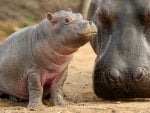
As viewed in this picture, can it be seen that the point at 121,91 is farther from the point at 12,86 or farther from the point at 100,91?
the point at 12,86

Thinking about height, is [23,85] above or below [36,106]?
above

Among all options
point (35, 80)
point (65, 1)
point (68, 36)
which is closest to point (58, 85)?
point (35, 80)

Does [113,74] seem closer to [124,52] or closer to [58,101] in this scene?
[124,52]

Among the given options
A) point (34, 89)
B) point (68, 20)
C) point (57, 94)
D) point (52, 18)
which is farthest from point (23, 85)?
point (68, 20)

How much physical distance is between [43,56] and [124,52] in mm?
870

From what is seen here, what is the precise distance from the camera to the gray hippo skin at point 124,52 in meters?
6.00

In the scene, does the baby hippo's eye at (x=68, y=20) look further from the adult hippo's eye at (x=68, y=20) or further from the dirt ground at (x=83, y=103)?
the dirt ground at (x=83, y=103)

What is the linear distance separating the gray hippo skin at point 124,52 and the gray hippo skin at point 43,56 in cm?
46

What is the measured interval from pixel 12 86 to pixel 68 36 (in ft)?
3.49

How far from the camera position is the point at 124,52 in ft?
20.0

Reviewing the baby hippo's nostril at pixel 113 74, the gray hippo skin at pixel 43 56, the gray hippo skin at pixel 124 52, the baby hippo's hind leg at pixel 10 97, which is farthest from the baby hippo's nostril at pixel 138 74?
the baby hippo's hind leg at pixel 10 97

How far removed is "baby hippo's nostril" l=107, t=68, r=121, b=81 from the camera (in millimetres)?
5996

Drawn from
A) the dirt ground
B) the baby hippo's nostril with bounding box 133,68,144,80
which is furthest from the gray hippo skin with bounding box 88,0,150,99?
the dirt ground

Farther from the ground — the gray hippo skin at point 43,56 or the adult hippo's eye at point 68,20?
the adult hippo's eye at point 68,20
